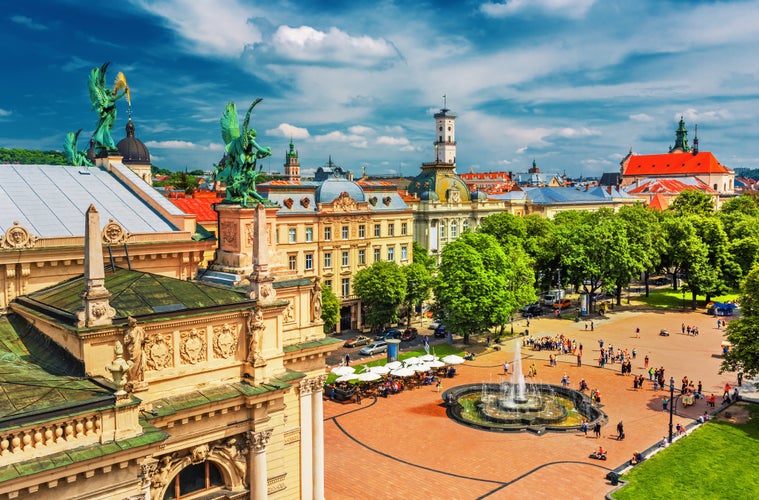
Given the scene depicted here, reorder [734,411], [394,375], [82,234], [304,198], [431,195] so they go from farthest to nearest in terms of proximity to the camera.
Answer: [431,195], [304,198], [394,375], [734,411], [82,234]

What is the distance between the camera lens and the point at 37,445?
17172 mm

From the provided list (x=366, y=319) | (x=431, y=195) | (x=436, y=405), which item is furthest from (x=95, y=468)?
(x=431, y=195)

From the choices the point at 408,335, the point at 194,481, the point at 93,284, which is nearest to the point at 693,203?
the point at 408,335

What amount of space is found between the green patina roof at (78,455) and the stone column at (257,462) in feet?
16.8

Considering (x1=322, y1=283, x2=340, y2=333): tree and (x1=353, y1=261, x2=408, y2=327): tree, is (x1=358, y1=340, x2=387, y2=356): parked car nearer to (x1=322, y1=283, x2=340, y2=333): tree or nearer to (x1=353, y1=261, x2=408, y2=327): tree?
(x1=322, y1=283, x2=340, y2=333): tree

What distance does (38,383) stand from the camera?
63.7ft

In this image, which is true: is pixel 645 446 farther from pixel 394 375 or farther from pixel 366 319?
pixel 366 319

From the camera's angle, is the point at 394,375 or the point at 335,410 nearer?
the point at 335,410

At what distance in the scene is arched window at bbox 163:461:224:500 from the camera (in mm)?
22781

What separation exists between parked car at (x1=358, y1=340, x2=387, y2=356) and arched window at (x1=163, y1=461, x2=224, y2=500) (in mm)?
37230

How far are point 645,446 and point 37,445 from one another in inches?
1399

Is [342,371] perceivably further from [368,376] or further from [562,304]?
[562,304]

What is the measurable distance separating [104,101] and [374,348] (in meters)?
34.2

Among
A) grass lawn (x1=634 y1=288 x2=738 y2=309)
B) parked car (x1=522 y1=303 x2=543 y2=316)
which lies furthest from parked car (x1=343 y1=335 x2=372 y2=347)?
grass lawn (x1=634 y1=288 x2=738 y2=309)
